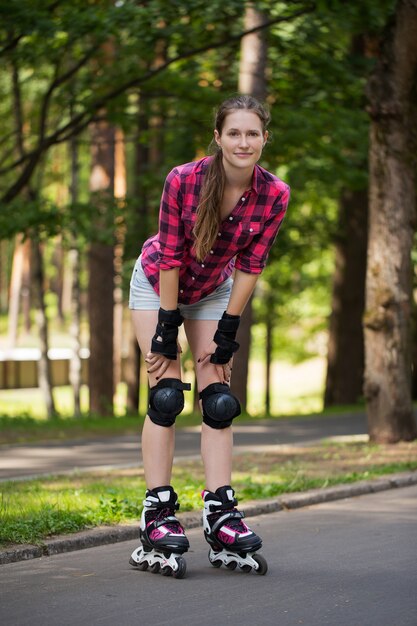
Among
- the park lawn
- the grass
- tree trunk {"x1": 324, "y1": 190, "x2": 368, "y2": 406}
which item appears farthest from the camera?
tree trunk {"x1": 324, "y1": 190, "x2": 368, "y2": 406}

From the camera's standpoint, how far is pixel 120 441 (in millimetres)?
12422

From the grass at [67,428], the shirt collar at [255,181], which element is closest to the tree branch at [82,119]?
the grass at [67,428]

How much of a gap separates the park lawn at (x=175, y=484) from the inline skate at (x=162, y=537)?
80 centimetres

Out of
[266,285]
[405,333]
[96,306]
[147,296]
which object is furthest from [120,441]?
[266,285]

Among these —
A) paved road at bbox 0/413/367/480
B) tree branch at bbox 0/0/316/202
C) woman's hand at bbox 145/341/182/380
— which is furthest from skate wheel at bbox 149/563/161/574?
tree branch at bbox 0/0/316/202

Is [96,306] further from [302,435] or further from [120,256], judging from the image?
[302,435]

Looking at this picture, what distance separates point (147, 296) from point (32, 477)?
375 cm

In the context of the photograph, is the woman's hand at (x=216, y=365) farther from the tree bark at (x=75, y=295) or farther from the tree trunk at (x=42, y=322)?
the tree bark at (x=75, y=295)

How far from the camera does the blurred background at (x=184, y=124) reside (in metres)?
13.6

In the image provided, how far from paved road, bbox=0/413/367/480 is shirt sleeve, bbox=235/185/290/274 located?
14.1 feet

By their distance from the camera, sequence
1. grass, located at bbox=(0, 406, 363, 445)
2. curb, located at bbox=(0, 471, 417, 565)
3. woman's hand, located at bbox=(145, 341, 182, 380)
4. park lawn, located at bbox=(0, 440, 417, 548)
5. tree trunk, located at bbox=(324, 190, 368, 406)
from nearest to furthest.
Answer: woman's hand, located at bbox=(145, 341, 182, 380)
curb, located at bbox=(0, 471, 417, 565)
park lawn, located at bbox=(0, 440, 417, 548)
grass, located at bbox=(0, 406, 363, 445)
tree trunk, located at bbox=(324, 190, 368, 406)

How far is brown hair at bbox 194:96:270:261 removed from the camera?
483 cm

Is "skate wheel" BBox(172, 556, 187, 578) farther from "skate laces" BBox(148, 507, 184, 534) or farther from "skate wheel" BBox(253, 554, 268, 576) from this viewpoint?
"skate wheel" BBox(253, 554, 268, 576)

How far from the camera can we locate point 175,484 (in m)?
7.70
